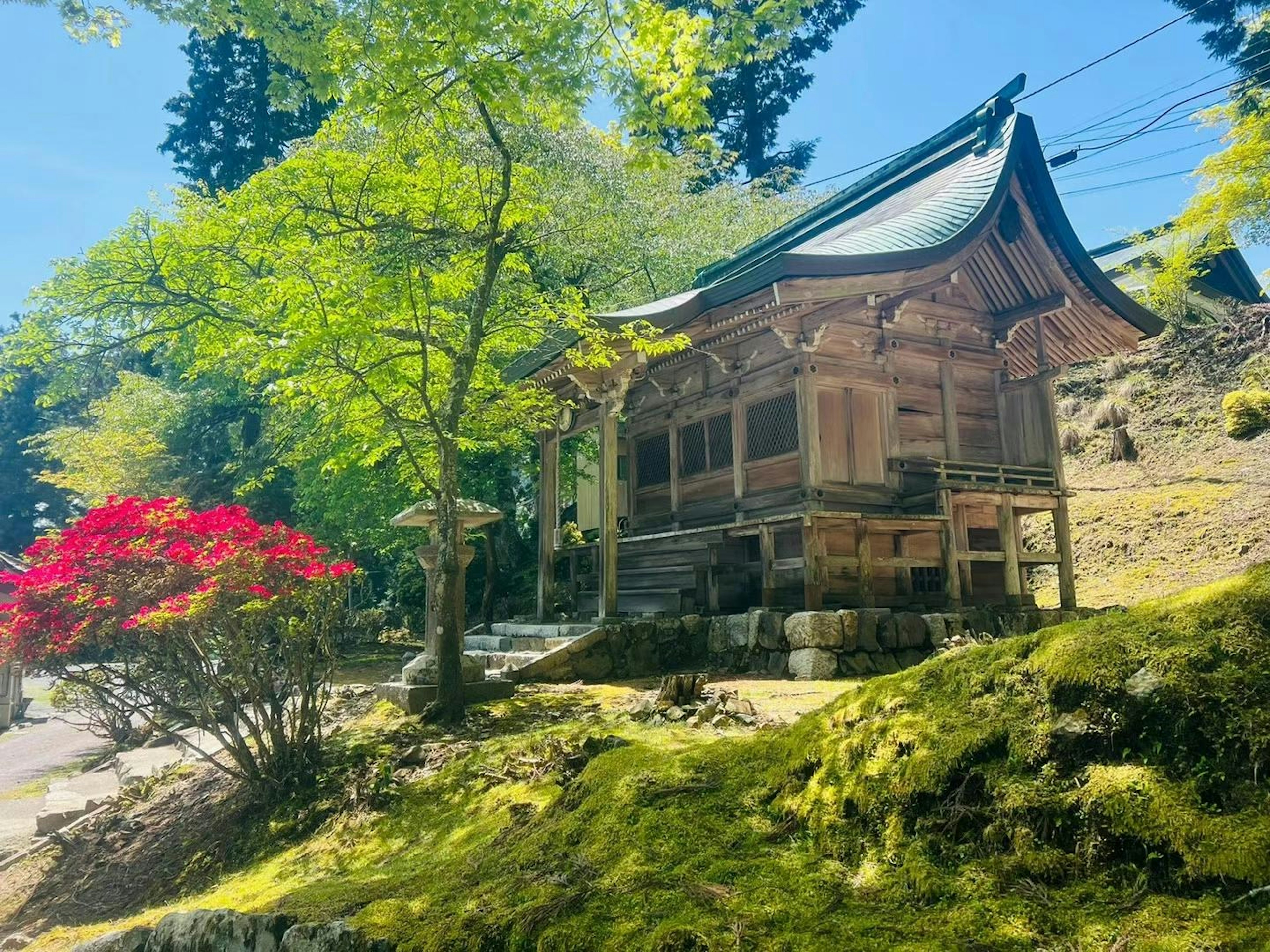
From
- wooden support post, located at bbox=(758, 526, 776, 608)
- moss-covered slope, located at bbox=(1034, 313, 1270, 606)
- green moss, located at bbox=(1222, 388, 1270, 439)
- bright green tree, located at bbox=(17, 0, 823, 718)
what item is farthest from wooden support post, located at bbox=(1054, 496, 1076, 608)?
green moss, located at bbox=(1222, 388, 1270, 439)

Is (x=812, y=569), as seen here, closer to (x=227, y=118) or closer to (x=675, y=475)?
(x=675, y=475)

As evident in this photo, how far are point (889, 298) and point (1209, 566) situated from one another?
21.6 ft

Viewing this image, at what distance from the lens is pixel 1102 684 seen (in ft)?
7.64

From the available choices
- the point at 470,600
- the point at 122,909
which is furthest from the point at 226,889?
the point at 470,600

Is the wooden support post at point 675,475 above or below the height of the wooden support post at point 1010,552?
above

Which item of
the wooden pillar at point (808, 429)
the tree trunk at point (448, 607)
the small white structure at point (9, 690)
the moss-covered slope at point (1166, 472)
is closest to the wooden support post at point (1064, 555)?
the moss-covered slope at point (1166, 472)

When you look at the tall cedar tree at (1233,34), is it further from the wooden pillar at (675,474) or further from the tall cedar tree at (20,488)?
the tall cedar tree at (20,488)

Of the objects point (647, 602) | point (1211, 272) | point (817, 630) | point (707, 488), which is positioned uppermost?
point (1211, 272)

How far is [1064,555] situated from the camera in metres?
11.3

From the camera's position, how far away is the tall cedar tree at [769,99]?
30359mm

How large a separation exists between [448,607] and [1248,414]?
1684 cm

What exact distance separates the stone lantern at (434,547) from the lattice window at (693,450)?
185 inches

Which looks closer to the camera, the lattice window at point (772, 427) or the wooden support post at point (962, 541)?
the wooden support post at point (962, 541)

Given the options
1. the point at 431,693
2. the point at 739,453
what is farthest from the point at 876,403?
the point at 431,693
